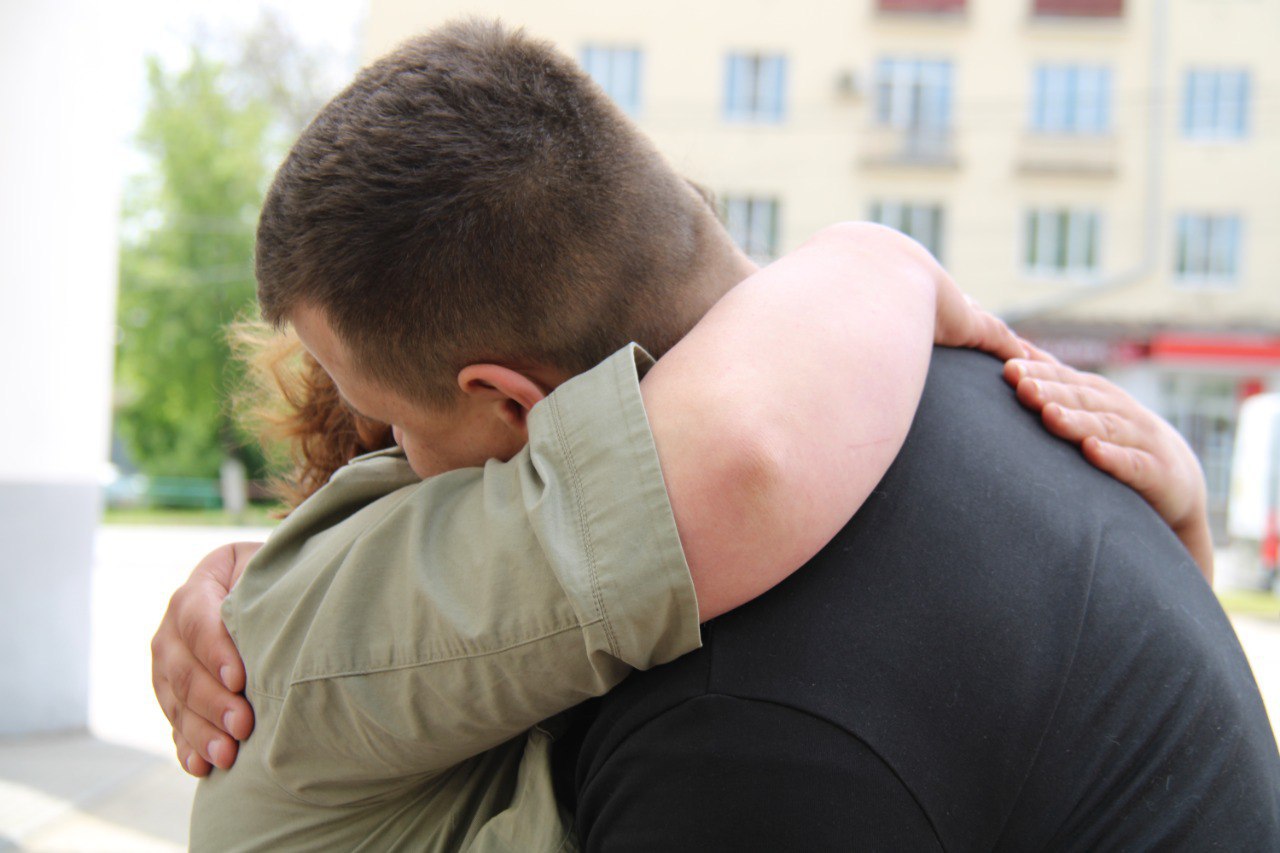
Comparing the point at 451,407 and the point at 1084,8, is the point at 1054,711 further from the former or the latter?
the point at 1084,8

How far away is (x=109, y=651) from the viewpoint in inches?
346

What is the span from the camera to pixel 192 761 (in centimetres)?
141

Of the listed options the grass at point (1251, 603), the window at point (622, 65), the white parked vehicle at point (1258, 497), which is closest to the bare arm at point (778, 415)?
the grass at point (1251, 603)

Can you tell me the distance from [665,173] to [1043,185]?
2321 centimetres

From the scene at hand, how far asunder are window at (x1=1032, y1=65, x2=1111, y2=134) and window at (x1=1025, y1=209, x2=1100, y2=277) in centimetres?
167

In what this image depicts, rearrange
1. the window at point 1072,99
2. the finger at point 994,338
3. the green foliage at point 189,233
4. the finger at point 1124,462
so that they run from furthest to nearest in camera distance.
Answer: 1. the green foliage at point 189,233
2. the window at point 1072,99
3. the finger at point 994,338
4. the finger at point 1124,462

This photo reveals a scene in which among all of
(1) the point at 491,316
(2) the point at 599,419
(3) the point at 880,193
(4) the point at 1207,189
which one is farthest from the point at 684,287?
(4) the point at 1207,189

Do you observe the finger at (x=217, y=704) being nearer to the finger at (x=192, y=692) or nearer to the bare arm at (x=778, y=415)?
the finger at (x=192, y=692)

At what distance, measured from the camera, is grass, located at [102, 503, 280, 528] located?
74.9 ft

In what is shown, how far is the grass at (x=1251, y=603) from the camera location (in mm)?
12848

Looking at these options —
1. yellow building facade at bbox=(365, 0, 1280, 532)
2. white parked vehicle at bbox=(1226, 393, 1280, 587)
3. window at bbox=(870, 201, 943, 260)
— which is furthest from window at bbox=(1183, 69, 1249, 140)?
white parked vehicle at bbox=(1226, 393, 1280, 587)

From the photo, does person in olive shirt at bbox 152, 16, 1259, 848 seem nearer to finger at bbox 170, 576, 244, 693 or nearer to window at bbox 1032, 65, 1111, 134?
finger at bbox 170, 576, 244, 693

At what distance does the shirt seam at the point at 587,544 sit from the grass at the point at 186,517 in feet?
69.0

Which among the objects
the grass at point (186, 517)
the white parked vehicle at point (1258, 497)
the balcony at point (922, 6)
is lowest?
the grass at point (186, 517)
